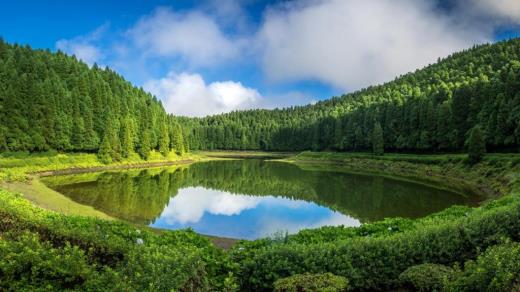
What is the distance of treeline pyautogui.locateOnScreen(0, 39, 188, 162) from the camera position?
207 ft

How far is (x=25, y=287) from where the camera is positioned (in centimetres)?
625

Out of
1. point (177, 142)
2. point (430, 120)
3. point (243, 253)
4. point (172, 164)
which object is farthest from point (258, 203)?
point (177, 142)

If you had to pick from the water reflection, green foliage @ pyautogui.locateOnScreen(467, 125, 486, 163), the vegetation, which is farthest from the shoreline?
the water reflection

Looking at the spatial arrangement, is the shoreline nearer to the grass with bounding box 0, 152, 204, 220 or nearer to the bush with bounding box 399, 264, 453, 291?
the grass with bounding box 0, 152, 204, 220

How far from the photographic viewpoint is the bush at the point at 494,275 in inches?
257

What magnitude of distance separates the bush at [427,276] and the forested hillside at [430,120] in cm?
5036

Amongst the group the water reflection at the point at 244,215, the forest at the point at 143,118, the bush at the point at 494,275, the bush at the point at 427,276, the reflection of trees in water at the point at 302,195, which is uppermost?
the forest at the point at 143,118

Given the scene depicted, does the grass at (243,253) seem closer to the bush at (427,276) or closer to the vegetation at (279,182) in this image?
the vegetation at (279,182)

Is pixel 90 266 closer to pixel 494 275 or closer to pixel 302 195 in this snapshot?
pixel 494 275

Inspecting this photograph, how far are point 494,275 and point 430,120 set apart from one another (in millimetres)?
73570

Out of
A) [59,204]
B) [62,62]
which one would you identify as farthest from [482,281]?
[62,62]

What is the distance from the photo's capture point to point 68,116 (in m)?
75.1

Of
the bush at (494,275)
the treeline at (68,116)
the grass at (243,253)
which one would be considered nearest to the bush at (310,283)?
the grass at (243,253)

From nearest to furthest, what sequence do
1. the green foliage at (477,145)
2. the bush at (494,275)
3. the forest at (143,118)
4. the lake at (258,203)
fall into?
1. the bush at (494,275)
2. the lake at (258,203)
3. the green foliage at (477,145)
4. the forest at (143,118)
